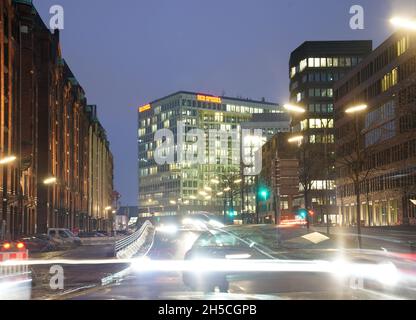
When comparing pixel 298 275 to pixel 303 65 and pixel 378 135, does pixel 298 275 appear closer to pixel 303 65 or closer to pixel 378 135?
pixel 378 135

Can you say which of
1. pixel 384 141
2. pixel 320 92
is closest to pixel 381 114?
pixel 384 141

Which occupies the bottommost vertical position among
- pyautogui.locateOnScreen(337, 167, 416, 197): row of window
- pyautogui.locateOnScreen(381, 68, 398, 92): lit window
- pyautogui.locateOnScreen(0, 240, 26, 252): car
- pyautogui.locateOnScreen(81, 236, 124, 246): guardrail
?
pyautogui.locateOnScreen(81, 236, 124, 246): guardrail

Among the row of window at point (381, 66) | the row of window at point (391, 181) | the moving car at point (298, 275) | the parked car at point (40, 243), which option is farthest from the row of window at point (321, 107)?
the moving car at point (298, 275)

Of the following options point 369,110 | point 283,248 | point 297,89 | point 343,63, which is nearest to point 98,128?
point 297,89

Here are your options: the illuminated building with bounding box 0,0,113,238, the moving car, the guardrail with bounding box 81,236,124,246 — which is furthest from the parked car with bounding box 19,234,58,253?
the moving car

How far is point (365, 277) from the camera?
20.5 metres

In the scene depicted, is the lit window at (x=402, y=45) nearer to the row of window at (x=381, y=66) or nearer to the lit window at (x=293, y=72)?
the row of window at (x=381, y=66)

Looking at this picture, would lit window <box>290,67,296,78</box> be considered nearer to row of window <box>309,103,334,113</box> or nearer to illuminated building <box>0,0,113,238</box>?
row of window <box>309,103,334,113</box>

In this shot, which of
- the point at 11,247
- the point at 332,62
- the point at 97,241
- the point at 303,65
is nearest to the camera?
the point at 11,247

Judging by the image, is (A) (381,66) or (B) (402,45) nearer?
(B) (402,45)

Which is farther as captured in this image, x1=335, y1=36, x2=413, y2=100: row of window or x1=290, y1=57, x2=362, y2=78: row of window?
x1=290, y1=57, x2=362, y2=78: row of window

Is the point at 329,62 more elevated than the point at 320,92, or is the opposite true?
the point at 329,62

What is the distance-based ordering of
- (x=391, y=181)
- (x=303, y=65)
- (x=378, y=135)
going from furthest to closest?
1. (x=303, y=65)
2. (x=378, y=135)
3. (x=391, y=181)
